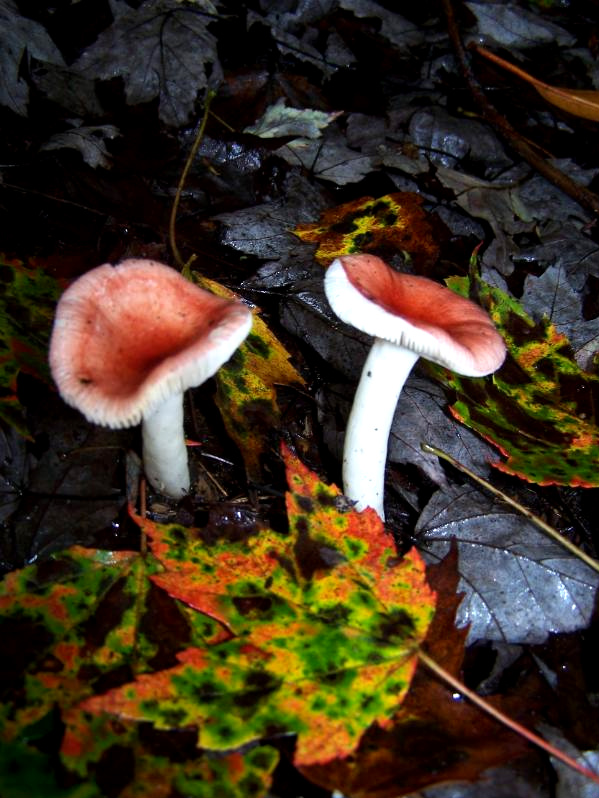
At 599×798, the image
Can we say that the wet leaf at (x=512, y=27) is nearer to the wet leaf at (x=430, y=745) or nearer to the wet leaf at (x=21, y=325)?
the wet leaf at (x=21, y=325)

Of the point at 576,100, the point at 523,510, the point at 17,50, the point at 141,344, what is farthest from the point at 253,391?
the point at 576,100

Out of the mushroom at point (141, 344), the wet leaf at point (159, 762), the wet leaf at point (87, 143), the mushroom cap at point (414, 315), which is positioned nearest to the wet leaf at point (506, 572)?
the mushroom cap at point (414, 315)

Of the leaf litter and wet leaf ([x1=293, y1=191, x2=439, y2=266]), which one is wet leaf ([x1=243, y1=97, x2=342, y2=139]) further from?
wet leaf ([x1=293, y1=191, x2=439, y2=266])

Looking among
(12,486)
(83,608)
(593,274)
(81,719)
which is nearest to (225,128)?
(593,274)

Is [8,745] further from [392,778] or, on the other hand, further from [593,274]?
[593,274]

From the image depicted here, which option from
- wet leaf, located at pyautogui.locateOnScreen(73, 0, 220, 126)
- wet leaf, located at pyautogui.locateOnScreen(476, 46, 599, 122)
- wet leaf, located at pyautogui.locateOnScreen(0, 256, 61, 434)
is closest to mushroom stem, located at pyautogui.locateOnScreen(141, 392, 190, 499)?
wet leaf, located at pyautogui.locateOnScreen(0, 256, 61, 434)

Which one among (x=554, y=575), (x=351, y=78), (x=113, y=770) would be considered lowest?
(x=554, y=575)
